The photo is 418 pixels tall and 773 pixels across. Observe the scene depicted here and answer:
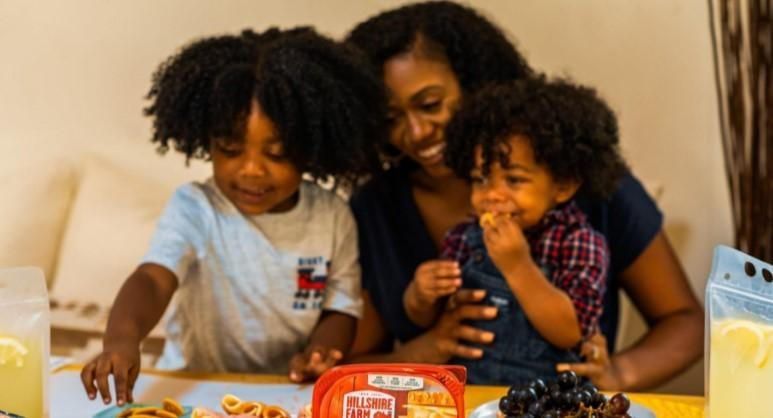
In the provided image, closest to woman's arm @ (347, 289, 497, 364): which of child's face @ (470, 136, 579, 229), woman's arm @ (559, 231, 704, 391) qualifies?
child's face @ (470, 136, 579, 229)

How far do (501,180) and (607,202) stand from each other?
23 centimetres

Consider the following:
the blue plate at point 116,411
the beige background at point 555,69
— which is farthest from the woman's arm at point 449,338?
the beige background at point 555,69

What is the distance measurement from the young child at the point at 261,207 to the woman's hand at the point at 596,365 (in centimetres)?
29

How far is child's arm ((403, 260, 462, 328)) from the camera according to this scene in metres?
1.17

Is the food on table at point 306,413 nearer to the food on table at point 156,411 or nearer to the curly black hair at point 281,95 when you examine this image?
the food on table at point 156,411

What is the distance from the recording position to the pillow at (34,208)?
4.95 ft

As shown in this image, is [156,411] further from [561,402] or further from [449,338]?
[449,338]

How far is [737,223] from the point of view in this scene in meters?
1.62

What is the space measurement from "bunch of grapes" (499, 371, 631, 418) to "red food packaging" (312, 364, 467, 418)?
0.19 feet

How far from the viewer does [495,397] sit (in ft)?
3.22

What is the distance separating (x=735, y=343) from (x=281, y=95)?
0.62 m

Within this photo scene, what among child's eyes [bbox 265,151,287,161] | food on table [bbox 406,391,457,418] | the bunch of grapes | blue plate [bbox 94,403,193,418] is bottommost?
blue plate [bbox 94,403,193,418]

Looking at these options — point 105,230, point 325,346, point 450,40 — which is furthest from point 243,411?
point 105,230

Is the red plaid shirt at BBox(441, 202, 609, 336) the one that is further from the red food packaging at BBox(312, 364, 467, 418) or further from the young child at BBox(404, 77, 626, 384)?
the red food packaging at BBox(312, 364, 467, 418)
